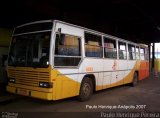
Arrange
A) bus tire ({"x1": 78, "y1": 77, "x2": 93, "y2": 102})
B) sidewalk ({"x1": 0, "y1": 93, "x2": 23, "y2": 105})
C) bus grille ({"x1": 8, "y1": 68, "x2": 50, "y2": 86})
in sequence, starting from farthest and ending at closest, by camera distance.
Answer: bus tire ({"x1": 78, "y1": 77, "x2": 93, "y2": 102}), sidewalk ({"x1": 0, "y1": 93, "x2": 23, "y2": 105}), bus grille ({"x1": 8, "y1": 68, "x2": 50, "y2": 86})

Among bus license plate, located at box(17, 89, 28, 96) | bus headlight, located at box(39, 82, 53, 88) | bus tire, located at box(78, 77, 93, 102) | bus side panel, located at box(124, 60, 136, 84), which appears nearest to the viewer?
bus headlight, located at box(39, 82, 53, 88)

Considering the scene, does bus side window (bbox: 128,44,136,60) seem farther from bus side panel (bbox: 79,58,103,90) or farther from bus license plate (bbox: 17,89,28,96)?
bus license plate (bbox: 17,89,28,96)

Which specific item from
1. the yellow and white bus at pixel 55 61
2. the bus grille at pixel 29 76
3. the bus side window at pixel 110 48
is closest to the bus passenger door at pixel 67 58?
the yellow and white bus at pixel 55 61

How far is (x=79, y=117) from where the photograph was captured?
263 inches

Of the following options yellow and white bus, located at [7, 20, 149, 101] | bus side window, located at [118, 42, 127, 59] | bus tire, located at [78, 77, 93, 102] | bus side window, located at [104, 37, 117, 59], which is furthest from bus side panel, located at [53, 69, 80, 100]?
bus side window, located at [118, 42, 127, 59]

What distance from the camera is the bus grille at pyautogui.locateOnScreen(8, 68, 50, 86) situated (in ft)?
23.7

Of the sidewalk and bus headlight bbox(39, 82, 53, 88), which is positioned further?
the sidewalk

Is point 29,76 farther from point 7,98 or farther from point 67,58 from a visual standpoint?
point 7,98

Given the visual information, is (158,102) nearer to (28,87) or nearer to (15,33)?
(28,87)

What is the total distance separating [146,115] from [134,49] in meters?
7.40

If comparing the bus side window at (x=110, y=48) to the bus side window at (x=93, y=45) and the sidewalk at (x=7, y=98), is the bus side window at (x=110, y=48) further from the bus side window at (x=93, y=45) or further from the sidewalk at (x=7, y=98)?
the sidewalk at (x=7, y=98)

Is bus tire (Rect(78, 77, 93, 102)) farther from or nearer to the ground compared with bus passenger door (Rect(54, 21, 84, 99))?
nearer to the ground

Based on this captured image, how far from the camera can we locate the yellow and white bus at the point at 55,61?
7.22 m

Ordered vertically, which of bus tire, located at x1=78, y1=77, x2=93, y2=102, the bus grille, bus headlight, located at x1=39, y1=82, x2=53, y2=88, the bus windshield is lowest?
bus tire, located at x1=78, y1=77, x2=93, y2=102
